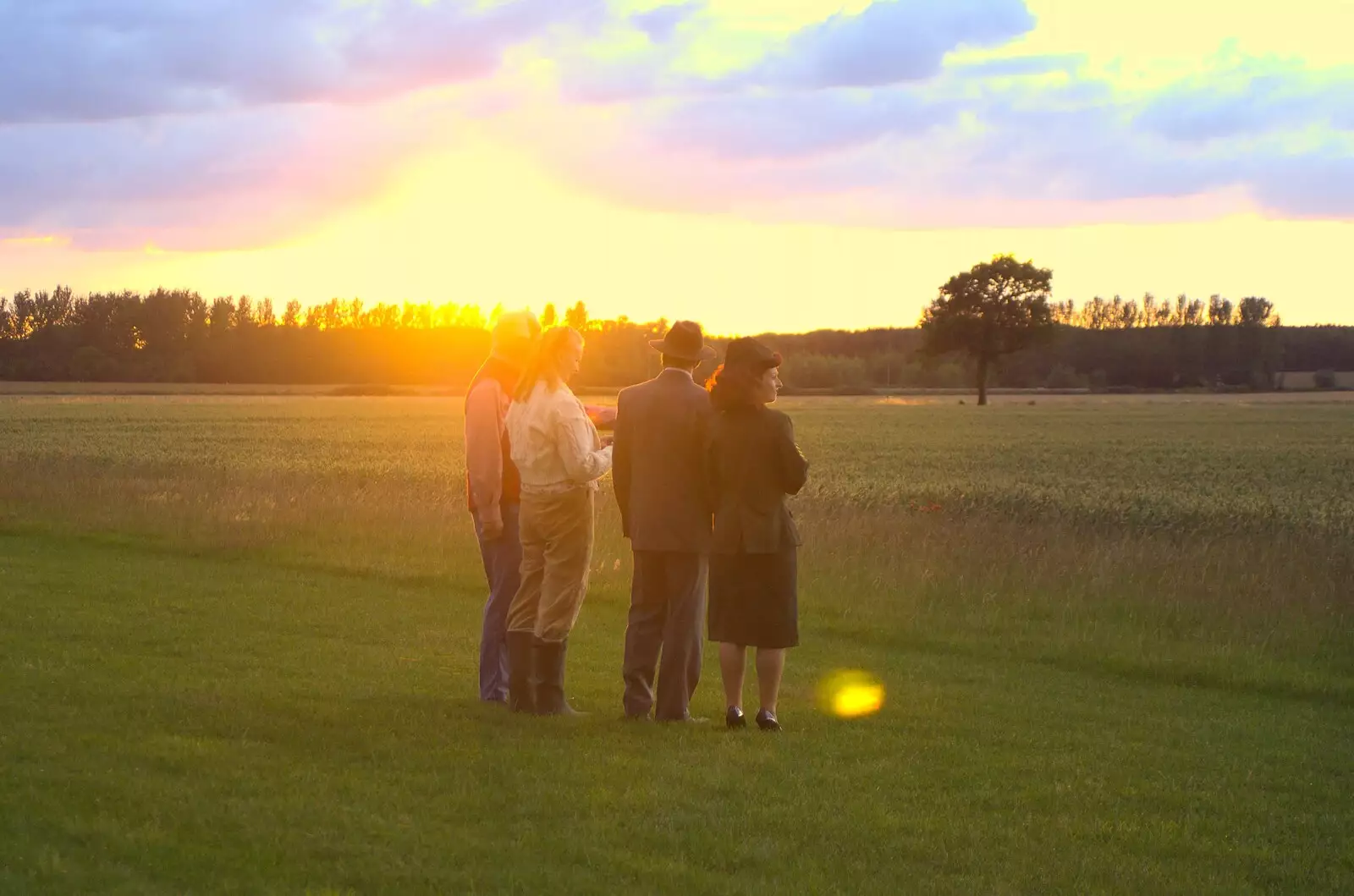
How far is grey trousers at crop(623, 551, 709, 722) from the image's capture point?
7375 millimetres

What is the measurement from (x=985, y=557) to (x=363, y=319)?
13776 cm

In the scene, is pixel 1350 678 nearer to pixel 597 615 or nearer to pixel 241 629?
pixel 597 615

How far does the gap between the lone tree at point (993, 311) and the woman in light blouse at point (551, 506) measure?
86.3m

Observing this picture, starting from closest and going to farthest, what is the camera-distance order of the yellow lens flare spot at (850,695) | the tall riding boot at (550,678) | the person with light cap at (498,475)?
the tall riding boot at (550,678) < the person with light cap at (498,475) < the yellow lens flare spot at (850,695)

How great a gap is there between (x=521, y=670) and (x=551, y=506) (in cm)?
99

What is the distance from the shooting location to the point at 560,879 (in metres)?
4.86

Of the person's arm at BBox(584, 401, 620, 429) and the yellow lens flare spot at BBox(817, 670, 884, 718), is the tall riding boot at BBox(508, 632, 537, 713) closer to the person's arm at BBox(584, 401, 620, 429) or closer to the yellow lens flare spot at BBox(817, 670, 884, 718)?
the person's arm at BBox(584, 401, 620, 429)

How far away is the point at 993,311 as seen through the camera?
9194 centimetres

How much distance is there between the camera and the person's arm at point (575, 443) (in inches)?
282

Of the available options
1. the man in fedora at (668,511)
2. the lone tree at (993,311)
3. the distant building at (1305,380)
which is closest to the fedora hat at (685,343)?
the man in fedora at (668,511)

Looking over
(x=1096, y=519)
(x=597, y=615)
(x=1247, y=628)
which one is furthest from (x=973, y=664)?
(x=1096, y=519)

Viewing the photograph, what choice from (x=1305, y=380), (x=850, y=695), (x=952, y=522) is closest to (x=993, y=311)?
(x=1305, y=380)

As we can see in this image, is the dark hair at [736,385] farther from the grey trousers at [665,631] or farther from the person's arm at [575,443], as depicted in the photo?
the grey trousers at [665,631]

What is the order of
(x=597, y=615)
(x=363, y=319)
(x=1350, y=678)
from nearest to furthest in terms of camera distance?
(x=1350, y=678) < (x=597, y=615) < (x=363, y=319)
